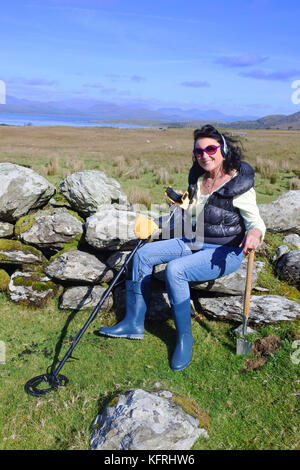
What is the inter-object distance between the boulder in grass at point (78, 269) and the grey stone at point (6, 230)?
894 mm

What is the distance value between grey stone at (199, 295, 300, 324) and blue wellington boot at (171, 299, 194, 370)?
757mm

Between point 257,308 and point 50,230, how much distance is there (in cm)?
314

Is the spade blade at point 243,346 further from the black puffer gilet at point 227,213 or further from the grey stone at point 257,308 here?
the black puffer gilet at point 227,213

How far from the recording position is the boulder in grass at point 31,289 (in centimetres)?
546

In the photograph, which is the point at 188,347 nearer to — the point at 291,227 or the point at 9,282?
the point at 9,282

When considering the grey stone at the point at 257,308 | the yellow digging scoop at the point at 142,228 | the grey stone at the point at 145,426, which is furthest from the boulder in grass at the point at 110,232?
the grey stone at the point at 145,426

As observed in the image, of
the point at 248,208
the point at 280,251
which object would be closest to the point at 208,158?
the point at 248,208

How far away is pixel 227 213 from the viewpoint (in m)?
4.23

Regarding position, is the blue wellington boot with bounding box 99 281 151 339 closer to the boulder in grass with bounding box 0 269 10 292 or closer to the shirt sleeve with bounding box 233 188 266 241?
the shirt sleeve with bounding box 233 188 266 241

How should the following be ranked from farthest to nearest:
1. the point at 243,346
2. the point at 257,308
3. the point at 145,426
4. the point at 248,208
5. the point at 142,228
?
the point at 257,308, the point at 142,228, the point at 243,346, the point at 248,208, the point at 145,426

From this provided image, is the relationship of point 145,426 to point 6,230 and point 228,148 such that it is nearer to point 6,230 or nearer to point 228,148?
point 228,148

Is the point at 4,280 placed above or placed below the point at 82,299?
above

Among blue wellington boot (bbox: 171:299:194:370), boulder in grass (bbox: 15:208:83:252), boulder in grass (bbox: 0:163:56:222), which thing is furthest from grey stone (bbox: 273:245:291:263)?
boulder in grass (bbox: 0:163:56:222)

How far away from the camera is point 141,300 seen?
4590 mm
